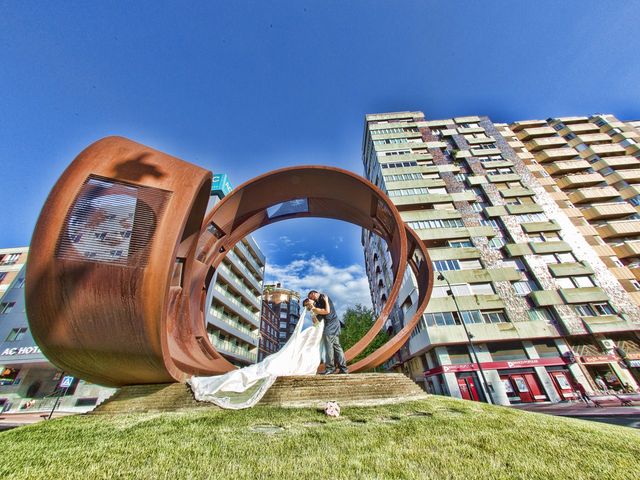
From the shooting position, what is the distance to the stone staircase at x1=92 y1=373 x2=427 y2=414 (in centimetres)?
433

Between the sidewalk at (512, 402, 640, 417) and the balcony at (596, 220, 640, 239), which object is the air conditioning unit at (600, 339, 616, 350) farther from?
the balcony at (596, 220, 640, 239)

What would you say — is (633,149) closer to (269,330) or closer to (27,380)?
(269,330)

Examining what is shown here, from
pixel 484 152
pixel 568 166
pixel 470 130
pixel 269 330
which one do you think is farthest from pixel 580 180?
pixel 269 330

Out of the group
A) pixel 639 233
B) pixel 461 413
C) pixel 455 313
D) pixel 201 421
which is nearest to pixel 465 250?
pixel 455 313

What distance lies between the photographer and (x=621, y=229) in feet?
85.3

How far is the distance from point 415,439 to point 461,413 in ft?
4.50

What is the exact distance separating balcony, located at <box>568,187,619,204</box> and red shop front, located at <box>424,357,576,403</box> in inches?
768

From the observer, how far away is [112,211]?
4449mm

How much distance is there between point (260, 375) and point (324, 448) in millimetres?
2673

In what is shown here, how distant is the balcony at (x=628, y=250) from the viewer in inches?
960

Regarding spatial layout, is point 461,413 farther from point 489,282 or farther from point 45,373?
point 45,373

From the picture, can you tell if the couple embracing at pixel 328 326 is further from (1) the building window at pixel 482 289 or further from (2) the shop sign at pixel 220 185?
(2) the shop sign at pixel 220 185

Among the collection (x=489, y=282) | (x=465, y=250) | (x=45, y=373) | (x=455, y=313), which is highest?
(x=465, y=250)

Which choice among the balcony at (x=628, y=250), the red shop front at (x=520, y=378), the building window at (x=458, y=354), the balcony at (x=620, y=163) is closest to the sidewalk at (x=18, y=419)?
the building window at (x=458, y=354)
